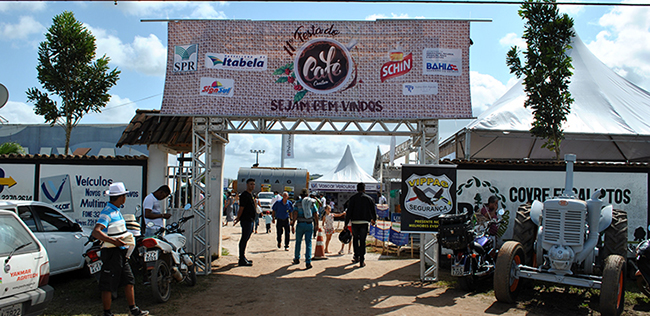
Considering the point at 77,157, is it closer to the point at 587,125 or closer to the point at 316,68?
the point at 316,68

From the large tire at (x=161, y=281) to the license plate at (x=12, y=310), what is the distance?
1.93 m

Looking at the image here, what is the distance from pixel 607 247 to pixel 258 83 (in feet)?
22.5

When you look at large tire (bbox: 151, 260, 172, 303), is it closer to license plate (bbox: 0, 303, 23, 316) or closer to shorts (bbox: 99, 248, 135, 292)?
shorts (bbox: 99, 248, 135, 292)

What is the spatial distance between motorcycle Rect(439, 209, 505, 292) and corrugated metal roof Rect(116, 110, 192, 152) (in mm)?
6069

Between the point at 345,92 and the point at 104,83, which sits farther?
the point at 104,83

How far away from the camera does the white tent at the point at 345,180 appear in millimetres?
28625

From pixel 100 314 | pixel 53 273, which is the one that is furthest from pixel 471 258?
pixel 53 273

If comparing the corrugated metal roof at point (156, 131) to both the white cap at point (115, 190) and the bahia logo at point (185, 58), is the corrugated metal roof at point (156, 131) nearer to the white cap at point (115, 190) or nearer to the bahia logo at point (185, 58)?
the bahia logo at point (185, 58)

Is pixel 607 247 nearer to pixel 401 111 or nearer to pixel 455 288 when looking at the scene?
pixel 455 288

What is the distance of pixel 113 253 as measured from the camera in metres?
5.52

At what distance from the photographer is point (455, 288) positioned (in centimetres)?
815

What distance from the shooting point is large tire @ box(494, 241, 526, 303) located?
6.51 meters

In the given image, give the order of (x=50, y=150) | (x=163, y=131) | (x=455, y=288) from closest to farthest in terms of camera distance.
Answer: (x=455, y=288) < (x=163, y=131) < (x=50, y=150)

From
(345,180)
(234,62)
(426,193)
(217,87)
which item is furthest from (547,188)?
(345,180)
